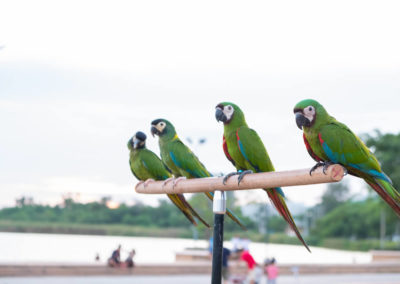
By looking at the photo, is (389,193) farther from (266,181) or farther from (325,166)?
(266,181)

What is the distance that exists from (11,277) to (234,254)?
5265 mm

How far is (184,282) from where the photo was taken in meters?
11.9

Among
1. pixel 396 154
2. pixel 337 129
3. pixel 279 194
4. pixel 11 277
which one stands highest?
pixel 396 154

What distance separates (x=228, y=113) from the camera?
3.59 metres

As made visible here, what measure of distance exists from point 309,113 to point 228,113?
2.15 feet

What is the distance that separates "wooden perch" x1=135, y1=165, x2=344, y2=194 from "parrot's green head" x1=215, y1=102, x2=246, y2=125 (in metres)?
0.46

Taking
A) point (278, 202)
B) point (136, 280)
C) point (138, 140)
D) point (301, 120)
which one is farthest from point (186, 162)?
point (136, 280)

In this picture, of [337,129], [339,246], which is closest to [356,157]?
[337,129]

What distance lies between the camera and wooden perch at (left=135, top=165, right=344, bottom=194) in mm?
2764

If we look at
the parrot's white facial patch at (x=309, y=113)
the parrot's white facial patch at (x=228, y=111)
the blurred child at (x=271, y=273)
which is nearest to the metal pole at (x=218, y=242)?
the parrot's white facial patch at (x=309, y=113)

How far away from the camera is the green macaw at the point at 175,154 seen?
4172 mm

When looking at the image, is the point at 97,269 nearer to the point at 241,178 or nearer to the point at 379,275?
A: the point at 379,275

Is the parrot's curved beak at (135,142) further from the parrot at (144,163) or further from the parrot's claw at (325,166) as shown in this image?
A: the parrot's claw at (325,166)

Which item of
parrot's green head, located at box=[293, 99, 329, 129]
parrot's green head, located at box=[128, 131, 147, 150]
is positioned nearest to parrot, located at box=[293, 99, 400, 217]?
parrot's green head, located at box=[293, 99, 329, 129]
